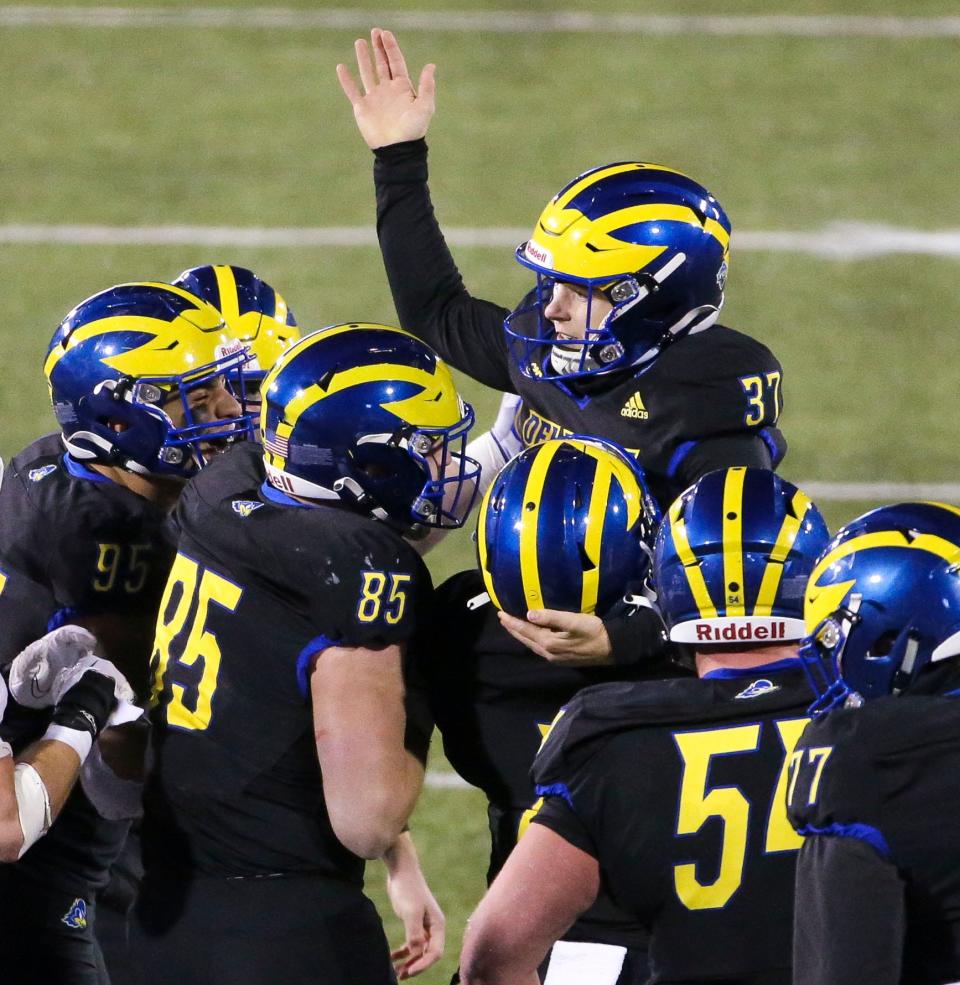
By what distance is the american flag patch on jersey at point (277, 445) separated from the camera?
3849 mm

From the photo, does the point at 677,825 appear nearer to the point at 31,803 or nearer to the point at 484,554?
the point at 484,554

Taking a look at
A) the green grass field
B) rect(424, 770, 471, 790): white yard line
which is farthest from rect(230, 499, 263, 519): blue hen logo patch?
the green grass field

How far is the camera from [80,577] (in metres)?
4.20

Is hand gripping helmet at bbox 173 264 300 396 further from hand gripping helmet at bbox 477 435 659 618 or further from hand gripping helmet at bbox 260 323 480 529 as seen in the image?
hand gripping helmet at bbox 477 435 659 618

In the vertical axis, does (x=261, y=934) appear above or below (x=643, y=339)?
below

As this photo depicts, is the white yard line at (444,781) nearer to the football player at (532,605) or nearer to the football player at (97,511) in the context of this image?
the football player at (97,511)

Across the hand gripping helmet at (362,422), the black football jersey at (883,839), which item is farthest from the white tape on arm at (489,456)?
the black football jersey at (883,839)

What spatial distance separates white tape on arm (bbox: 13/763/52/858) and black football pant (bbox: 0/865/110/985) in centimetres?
44

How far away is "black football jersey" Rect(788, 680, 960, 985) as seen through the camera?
2709 millimetres

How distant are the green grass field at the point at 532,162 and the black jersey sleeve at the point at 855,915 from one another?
187 inches

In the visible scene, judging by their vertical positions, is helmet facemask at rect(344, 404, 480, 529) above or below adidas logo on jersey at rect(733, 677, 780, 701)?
above

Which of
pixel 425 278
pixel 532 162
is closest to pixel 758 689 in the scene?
pixel 425 278

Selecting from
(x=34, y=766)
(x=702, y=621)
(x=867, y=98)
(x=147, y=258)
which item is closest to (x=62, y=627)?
(x=34, y=766)

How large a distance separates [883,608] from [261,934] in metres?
1.50
